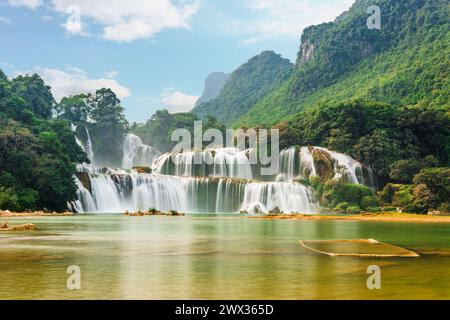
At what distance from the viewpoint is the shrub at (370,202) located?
155 ft

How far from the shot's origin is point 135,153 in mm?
84250

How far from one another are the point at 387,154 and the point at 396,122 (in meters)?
5.58

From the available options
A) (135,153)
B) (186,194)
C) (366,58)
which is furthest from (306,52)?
(186,194)

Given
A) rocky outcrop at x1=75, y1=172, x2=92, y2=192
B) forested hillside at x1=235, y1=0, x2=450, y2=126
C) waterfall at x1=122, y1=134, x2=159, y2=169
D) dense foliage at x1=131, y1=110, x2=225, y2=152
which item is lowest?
rocky outcrop at x1=75, y1=172, x2=92, y2=192

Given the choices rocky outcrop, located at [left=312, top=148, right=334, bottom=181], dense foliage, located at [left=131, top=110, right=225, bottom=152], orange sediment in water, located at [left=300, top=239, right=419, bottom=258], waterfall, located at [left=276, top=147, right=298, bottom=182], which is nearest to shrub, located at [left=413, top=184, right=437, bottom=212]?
rocky outcrop, located at [left=312, top=148, right=334, bottom=181]

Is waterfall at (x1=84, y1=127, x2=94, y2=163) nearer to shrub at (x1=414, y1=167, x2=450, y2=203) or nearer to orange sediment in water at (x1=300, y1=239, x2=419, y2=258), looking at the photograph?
shrub at (x1=414, y1=167, x2=450, y2=203)

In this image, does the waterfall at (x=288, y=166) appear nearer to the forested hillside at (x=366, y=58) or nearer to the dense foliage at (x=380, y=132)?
the dense foliage at (x=380, y=132)

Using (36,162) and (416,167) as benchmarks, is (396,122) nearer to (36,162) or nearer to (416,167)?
(416,167)

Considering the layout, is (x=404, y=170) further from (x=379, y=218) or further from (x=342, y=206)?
(x=379, y=218)

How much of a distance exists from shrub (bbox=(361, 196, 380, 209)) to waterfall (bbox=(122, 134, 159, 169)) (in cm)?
4137

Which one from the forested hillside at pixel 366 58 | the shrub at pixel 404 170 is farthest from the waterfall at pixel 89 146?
the shrub at pixel 404 170

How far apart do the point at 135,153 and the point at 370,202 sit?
45.3m

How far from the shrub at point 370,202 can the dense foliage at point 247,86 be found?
75073 millimetres

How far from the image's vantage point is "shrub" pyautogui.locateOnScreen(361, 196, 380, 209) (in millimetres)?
47312
